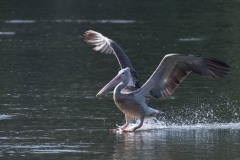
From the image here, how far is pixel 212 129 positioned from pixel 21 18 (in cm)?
2044

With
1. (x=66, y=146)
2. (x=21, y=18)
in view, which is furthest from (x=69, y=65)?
(x=21, y=18)

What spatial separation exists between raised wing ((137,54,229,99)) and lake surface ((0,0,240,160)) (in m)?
0.60

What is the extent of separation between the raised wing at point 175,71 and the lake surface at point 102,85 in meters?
0.60

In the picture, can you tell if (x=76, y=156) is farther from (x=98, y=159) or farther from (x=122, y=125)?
(x=122, y=125)

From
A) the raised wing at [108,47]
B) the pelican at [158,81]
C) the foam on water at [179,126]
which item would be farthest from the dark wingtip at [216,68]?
the raised wing at [108,47]

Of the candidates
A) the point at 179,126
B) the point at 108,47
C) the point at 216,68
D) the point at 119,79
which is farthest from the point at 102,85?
the point at 216,68

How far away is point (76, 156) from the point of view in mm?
13156

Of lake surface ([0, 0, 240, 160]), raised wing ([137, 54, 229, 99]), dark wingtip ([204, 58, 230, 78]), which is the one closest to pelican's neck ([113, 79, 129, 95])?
raised wing ([137, 54, 229, 99])

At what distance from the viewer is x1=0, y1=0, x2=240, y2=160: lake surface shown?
46.1ft

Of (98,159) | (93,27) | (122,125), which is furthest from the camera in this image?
(93,27)

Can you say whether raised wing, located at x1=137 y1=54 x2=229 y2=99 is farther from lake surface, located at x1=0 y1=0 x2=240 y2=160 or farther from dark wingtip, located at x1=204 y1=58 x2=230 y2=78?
lake surface, located at x1=0 y1=0 x2=240 y2=160

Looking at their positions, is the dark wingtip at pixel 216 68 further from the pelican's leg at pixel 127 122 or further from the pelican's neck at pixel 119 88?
the pelican's leg at pixel 127 122

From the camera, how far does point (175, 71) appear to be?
632 inches

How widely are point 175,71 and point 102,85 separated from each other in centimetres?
412
